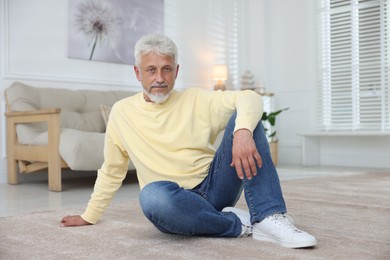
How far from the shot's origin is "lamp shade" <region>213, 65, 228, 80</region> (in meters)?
5.39

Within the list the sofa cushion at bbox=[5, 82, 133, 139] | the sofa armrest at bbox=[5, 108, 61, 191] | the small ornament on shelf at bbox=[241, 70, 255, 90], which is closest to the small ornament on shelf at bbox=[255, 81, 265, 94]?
the small ornament on shelf at bbox=[241, 70, 255, 90]

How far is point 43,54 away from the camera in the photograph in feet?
13.4

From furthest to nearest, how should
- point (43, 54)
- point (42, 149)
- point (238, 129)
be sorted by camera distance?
1. point (43, 54)
2. point (42, 149)
3. point (238, 129)

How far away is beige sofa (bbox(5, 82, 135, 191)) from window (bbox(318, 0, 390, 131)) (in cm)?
222

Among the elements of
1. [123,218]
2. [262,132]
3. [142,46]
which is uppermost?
[142,46]

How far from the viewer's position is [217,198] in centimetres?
151

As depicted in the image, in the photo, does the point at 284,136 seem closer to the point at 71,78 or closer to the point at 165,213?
the point at 71,78

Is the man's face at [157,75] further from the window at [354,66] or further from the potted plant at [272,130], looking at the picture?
the window at [354,66]

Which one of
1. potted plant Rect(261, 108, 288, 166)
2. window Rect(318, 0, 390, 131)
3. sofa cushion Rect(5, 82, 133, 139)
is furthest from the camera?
potted plant Rect(261, 108, 288, 166)

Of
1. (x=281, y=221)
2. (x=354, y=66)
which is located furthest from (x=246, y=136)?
(x=354, y=66)

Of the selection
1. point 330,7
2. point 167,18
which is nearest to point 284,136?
point 330,7

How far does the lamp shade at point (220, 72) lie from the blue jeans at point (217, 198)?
12.9ft

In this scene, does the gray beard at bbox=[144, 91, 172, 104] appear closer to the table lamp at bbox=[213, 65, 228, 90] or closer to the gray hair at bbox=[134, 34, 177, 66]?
the gray hair at bbox=[134, 34, 177, 66]

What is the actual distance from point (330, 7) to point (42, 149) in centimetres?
343
